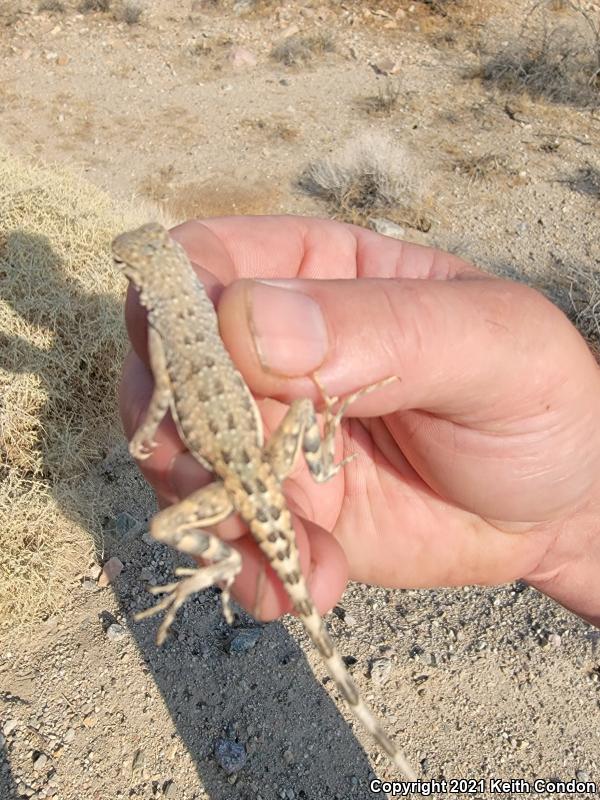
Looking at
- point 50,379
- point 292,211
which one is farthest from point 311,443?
point 292,211

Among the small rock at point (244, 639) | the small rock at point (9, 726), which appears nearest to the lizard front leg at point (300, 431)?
the small rock at point (244, 639)

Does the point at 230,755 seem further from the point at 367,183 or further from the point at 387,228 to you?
the point at 367,183

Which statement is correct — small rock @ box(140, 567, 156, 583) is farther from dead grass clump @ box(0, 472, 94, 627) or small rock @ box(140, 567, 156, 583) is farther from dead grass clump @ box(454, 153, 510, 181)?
dead grass clump @ box(454, 153, 510, 181)

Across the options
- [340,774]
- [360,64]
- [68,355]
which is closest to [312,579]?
[340,774]

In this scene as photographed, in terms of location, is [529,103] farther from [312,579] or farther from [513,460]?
[312,579]

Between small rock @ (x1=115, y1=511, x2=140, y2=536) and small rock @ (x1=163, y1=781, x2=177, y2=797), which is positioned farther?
small rock @ (x1=115, y1=511, x2=140, y2=536)

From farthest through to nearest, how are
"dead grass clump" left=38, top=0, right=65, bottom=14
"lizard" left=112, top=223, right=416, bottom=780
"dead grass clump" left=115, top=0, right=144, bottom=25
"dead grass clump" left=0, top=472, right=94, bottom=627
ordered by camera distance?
"dead grass clump" left=38, top=0, right=65, bottom=14
"dead grass clump" left=115, top=0, right=144, bottom=25
"dead grass clump" left=0, top=472, right=94, bottom=627
"lizard" left=112, top=223, right=416, bottom=780

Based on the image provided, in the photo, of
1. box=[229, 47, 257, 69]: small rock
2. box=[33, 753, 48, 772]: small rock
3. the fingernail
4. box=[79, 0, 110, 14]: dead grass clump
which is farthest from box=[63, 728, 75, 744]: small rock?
box=[79, 0, 110, 14]: dead grass clump
